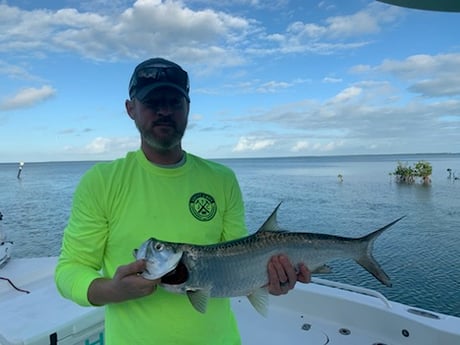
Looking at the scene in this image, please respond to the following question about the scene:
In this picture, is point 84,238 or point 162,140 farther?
point 162,140

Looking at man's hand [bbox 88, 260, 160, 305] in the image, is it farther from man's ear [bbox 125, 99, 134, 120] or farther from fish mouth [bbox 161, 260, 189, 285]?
man's ear [bbox 125, 99, 134, 120]

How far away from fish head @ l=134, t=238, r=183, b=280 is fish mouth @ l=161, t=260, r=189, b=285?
89mm

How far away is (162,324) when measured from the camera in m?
1.98

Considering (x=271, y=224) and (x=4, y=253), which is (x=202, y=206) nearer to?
(x=271, y=224)

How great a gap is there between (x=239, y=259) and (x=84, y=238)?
84 cm

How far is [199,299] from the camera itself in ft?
6.37

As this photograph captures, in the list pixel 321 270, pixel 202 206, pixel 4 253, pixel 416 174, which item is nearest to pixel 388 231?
pixel 4 253

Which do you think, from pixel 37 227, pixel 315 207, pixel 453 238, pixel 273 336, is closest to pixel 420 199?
pixel 315 207

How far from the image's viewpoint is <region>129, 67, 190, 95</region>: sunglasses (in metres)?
2.16

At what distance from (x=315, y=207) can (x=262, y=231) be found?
1151 inches

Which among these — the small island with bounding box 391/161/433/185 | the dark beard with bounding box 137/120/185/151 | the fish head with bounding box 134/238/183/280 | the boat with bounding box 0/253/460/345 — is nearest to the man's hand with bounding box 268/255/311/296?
the fish head with bounding box 134/238/183/280

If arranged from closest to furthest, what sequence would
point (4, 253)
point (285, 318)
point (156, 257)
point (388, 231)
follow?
point (156, 257)
point (285, 318)
point (4, 253)
point (388, 231)

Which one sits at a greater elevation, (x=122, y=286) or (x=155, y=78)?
(x=155, y=78)

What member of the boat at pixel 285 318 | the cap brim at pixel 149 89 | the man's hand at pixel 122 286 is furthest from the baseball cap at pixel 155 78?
the boat at pixel 285 318
